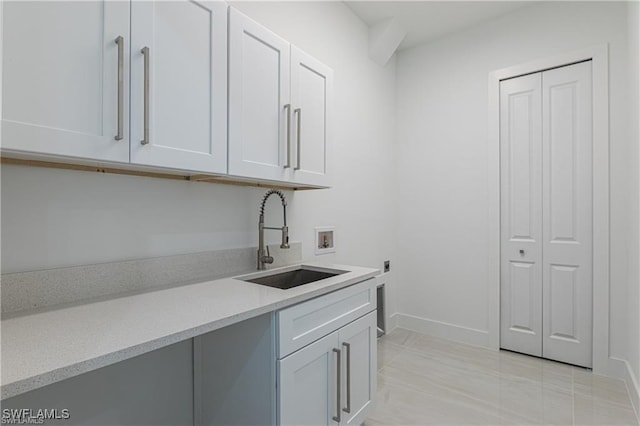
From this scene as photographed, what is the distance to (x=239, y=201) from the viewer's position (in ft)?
5.92

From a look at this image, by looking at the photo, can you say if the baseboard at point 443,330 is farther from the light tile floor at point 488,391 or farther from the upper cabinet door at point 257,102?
the upper cabinet door at point 257,102

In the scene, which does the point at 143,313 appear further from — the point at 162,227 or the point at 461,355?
the point at 461,355

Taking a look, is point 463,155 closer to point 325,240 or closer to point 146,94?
point 325,240

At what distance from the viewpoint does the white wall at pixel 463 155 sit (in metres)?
2.31

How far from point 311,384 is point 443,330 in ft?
7.04

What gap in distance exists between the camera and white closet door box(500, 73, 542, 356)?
8.66 ft

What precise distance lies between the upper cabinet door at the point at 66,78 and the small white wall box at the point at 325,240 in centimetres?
149

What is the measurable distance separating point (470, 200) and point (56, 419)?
118 inches

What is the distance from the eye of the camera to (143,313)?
41.1 inches

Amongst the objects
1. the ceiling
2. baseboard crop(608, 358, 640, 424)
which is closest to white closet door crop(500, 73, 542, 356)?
baseboard crop(608, 358, 640, 424)

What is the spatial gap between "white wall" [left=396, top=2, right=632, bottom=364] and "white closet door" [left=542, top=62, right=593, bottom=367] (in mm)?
151

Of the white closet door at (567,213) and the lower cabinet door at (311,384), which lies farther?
the white closet door at (567,213)

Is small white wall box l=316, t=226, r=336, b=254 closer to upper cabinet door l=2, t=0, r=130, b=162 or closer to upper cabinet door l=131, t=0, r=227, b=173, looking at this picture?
upper cabinet door l=131, t=0, r=227, b=173

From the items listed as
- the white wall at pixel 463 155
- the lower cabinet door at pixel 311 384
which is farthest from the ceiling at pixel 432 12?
the lower cabinet door at pixel 311 384
